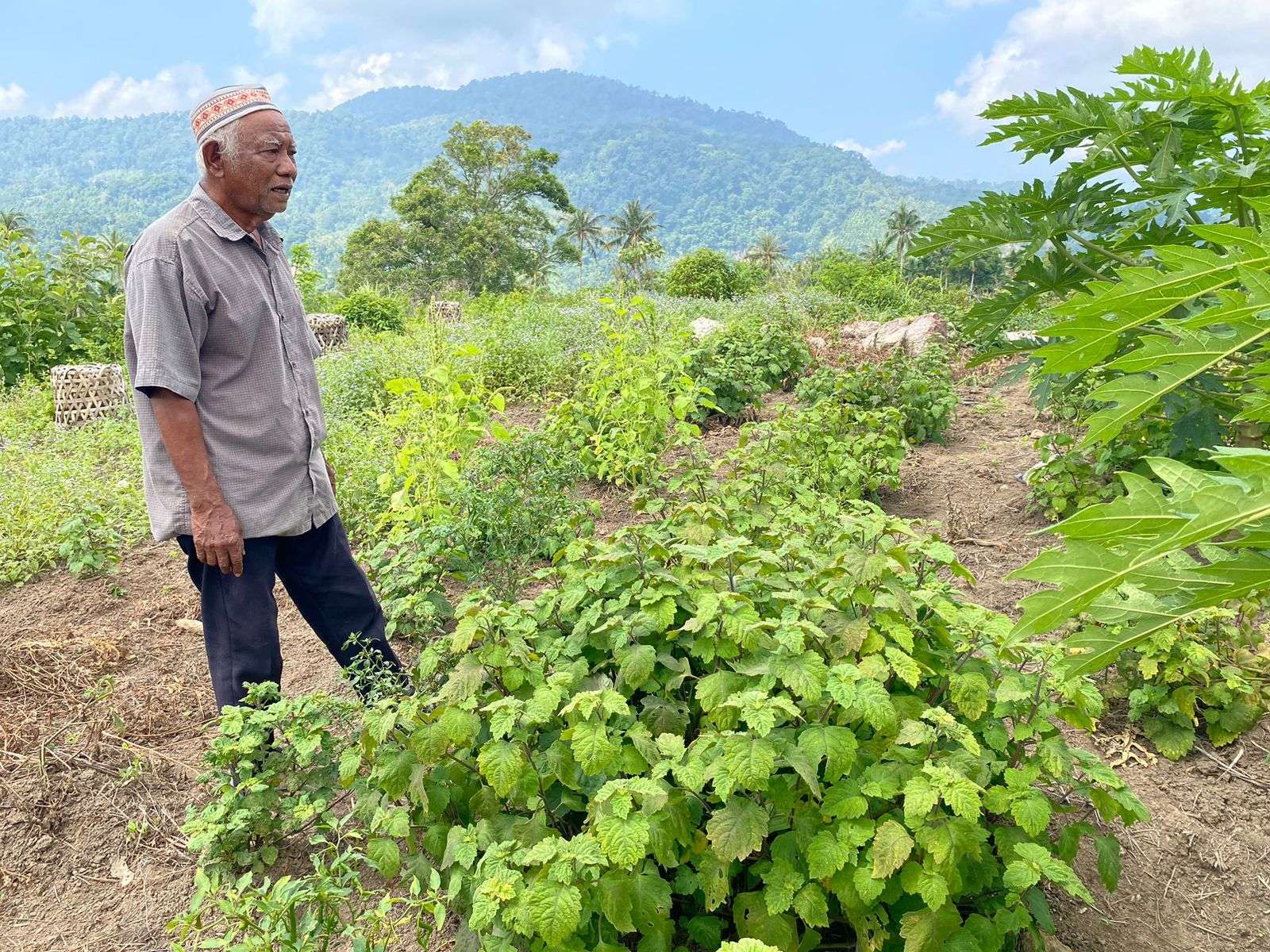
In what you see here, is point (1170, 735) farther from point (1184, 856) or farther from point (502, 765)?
point (502, 765)

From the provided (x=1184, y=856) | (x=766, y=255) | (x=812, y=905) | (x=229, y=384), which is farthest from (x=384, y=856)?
(x=766, y=255)

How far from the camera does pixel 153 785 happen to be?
2.79 meters

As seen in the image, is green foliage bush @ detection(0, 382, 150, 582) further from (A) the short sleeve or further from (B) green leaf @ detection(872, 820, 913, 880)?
(B) green leaf @ detection(872, 820, 913, 880)

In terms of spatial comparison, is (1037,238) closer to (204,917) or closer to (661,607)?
(661,607)

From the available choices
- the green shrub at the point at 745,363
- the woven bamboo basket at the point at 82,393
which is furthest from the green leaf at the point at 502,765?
the woven bamboo basket at the point at 82,393

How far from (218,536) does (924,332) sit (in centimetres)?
863

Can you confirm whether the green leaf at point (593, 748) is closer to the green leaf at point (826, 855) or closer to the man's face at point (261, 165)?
the green leaf at point (826, 855)

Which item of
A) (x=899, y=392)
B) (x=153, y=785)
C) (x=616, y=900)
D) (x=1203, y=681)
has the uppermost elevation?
(x=899, y=392)

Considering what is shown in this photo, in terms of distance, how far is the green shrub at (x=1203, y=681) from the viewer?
2.51 m

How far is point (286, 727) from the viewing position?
2.38m

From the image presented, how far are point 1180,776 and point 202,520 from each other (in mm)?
3086

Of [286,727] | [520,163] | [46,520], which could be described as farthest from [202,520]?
[520,163]

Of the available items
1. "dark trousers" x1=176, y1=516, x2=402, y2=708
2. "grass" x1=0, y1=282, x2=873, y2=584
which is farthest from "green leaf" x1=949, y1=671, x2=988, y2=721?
"grass" x1=0, y1=282, x2=873, y2=584

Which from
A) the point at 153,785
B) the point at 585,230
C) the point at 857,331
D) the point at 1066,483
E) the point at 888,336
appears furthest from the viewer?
the point at 585,230
